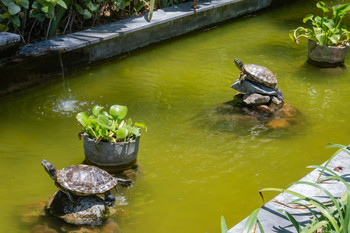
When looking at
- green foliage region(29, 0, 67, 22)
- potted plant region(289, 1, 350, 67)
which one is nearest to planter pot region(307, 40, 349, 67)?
potted plant region(289, 1, 350, 67)

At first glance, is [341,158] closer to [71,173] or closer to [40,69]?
[71,173]

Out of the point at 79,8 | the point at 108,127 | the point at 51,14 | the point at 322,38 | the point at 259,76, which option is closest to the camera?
the point at 108,127

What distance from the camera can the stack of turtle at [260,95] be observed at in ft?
22.1

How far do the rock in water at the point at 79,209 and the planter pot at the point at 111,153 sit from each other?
72 centimetres

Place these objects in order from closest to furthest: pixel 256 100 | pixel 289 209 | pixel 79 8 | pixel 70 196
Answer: pixel 289 209
pixel 70 196
pixel 256 100
pixel 79 8

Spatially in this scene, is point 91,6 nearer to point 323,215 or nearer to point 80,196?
point 80,196

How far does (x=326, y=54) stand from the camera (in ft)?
27.7

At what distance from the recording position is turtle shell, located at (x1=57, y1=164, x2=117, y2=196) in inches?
167

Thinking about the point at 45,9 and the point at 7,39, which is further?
the point at 45,9

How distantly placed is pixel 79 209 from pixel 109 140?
0.94m

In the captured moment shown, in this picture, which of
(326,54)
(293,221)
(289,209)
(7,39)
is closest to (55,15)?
(7,39)

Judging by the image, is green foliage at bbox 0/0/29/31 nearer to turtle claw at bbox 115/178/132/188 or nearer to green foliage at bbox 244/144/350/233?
turtle claw at bbox 115/178/132/188

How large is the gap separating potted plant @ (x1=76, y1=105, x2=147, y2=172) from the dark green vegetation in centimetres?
302

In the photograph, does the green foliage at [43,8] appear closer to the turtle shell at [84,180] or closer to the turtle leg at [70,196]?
the turtle shell at [84,180]
